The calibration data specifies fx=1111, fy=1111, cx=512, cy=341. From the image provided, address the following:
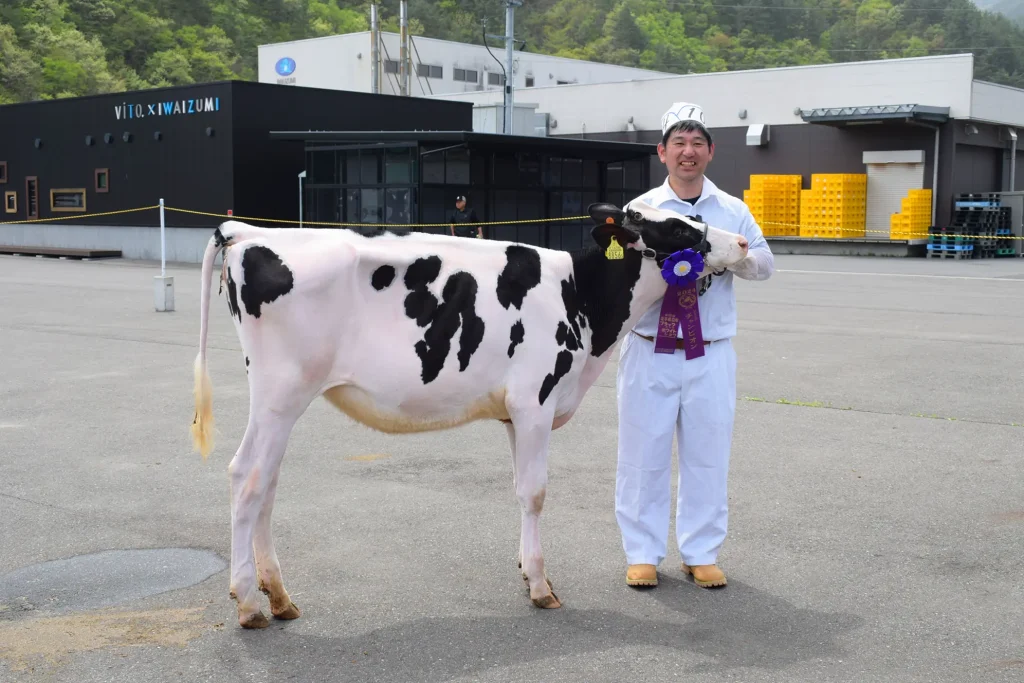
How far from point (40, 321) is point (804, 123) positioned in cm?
3096

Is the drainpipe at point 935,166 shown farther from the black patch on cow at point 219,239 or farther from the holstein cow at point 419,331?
the black patch on cow at point 219,239

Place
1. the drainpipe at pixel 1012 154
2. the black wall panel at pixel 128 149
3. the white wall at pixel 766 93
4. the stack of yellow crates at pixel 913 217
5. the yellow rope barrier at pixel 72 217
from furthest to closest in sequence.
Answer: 1. the drainpipe at pixel 1012 154
2. the white wall at pixel 766 93
3. the stack of yellow crates at pixel 913 217
4. the yellow rope barrier at pixel 72 217
5. the black wall panel at pixel 128 149

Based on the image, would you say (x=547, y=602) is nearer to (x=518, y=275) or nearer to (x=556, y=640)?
(x=556, y=640)

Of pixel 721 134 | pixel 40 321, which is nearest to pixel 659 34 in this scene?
pixel 721 134

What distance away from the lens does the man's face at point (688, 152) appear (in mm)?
5438

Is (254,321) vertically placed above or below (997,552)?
above

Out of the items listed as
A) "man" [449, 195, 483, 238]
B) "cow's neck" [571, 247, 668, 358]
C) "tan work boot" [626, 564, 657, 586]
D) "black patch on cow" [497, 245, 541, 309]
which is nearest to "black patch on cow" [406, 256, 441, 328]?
"black patch on cow" [497, 245, 541, 309]

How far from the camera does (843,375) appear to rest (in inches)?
457

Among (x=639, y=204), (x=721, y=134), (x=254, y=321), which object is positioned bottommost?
(x=254, y=321)

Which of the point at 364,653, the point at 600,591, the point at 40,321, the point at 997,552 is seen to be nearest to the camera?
the point at 364,653

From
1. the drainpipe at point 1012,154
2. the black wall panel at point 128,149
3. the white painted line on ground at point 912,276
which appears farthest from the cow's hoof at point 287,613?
the drainpipe at point 1012,154

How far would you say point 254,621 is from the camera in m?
4.74

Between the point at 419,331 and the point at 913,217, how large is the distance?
34.7 meters

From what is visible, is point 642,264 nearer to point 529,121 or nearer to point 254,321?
point 254,321
